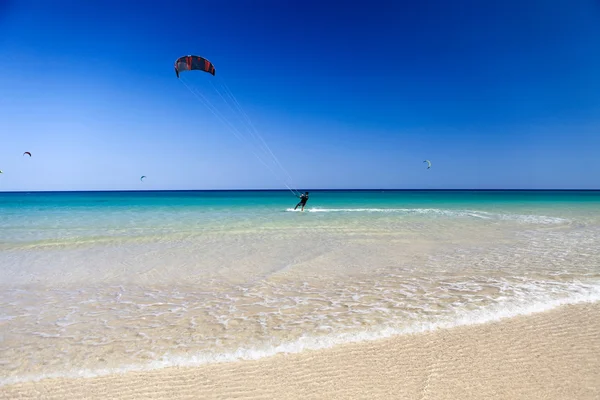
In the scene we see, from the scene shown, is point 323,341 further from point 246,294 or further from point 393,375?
point 246,294

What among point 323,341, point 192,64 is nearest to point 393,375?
point 323,341

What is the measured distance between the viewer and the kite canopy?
16484mm

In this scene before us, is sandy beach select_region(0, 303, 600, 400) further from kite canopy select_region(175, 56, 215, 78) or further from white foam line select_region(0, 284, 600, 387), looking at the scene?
kite canopy select_region(175, 56, 215, 78)

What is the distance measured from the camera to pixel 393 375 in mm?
3322

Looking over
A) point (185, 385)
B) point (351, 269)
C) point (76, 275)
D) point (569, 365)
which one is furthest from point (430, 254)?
point (76, 275)

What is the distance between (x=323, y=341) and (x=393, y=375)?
105 cm

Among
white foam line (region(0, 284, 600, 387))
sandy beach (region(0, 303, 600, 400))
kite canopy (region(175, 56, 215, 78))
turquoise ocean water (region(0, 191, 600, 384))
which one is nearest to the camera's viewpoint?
sandy beach (region(0, 303, 600, 400))

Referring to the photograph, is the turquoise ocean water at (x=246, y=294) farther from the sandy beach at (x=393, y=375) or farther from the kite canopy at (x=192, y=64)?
the kite canopy at (x=192, y=64)

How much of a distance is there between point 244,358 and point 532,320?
3915mm

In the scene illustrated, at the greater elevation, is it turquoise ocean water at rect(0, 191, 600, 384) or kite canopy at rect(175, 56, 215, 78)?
kite canopy at rect(175, 56, 215, 78)

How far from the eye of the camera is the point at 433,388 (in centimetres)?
309

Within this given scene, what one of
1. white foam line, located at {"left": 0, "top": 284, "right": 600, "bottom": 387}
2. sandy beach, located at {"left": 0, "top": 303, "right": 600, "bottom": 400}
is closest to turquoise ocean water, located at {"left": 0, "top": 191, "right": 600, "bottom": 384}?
white foam line, located at {"left": 0, "top": 284, "right": 600, "bottom": 387}

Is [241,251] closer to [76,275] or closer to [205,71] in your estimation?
[76,275]

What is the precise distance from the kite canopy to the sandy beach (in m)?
15.8
